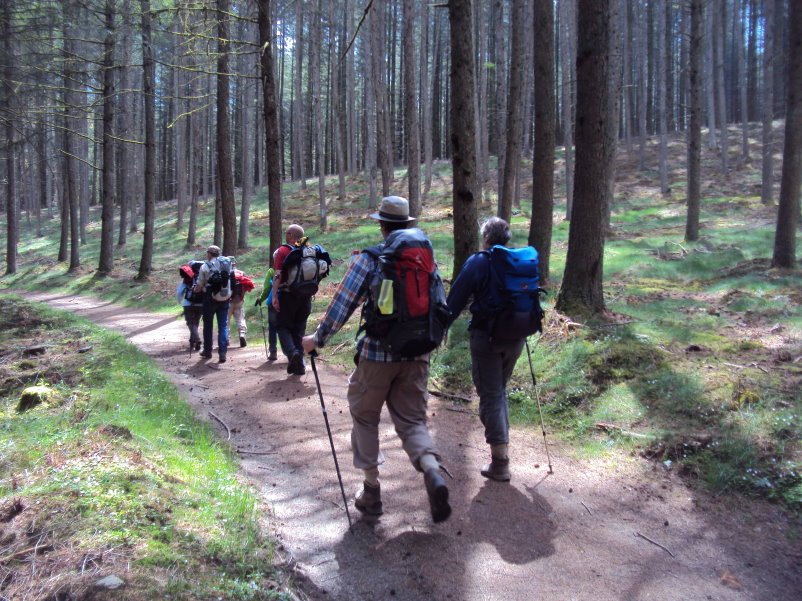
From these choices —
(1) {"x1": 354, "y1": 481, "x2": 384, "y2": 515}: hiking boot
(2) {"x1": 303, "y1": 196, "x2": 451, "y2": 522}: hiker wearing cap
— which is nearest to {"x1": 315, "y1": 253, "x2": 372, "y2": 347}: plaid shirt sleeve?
(2) {"x1": 303, "y1": 196, "x2": 451, "y2": 522}: hiker wearing cap

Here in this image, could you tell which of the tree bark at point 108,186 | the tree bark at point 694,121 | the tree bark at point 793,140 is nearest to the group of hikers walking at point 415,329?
the tree bark at point 793,140

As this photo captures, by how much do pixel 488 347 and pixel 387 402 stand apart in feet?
3.76

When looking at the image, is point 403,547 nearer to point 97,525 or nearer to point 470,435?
point 97,525

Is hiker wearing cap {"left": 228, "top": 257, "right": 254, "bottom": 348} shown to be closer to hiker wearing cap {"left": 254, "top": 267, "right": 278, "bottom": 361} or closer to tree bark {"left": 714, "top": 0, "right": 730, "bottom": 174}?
hiker wearing cap {"left": 254, "top": 267, "right": 278, "bottom": 361}

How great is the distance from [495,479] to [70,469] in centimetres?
320

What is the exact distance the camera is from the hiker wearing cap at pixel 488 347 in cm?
460

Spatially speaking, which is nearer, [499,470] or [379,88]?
[499,470]

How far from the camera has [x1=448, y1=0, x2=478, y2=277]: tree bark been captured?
8.52 metres

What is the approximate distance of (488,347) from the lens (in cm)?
473

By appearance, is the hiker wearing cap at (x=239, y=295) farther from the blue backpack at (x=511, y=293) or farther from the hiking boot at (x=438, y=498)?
the hiking boot at (x=438, y=498)

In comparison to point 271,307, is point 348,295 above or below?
above

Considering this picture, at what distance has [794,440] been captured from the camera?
4.75 m

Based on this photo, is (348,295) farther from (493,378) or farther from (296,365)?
(296,365)

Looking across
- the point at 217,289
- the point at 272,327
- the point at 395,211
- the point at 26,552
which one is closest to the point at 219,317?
the point at 217,289
